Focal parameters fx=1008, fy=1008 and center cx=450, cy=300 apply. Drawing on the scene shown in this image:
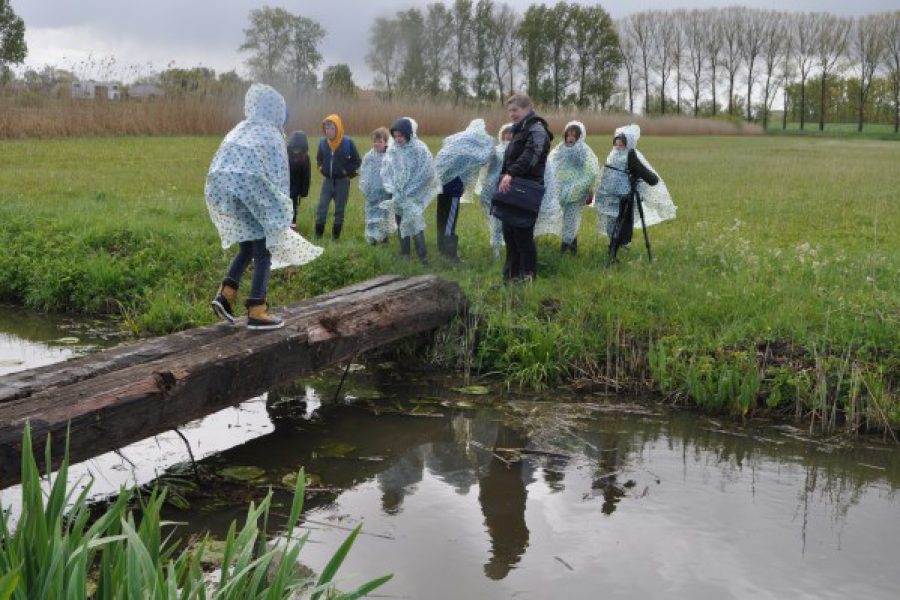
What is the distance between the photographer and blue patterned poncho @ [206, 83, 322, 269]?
666 cm

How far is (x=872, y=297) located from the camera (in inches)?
348

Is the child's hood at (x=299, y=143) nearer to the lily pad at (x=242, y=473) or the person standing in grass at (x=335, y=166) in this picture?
the person standing in grass at (x=335, y=166)

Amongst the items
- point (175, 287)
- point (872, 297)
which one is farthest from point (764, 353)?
point (175, 287)

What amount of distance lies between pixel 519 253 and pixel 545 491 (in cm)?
428

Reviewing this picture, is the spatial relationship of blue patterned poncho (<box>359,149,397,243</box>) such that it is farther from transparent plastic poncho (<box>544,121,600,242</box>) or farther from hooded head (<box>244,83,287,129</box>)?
hooded head (<box>244,83,287,129</box>)

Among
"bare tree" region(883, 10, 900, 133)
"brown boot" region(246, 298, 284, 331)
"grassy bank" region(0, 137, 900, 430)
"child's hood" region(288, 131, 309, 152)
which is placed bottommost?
"grassy bank" region(0, 137, 900, 430)

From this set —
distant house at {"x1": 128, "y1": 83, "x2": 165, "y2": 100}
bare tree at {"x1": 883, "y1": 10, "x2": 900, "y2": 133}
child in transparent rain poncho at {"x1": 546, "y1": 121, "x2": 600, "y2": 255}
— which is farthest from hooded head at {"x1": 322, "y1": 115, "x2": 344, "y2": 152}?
bare tree at {"x1": 883, "y1": 10, "x2": 900, "y2": 133}

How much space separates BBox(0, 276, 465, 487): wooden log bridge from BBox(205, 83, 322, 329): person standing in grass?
341mm

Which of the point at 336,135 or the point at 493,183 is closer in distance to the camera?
the point at 493,183

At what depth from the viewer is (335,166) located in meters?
12.5

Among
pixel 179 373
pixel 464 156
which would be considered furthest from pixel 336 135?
pixel 179 373

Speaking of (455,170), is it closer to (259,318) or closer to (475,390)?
(475,390)

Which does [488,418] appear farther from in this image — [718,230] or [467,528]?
[718,230]

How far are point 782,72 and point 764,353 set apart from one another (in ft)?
244
